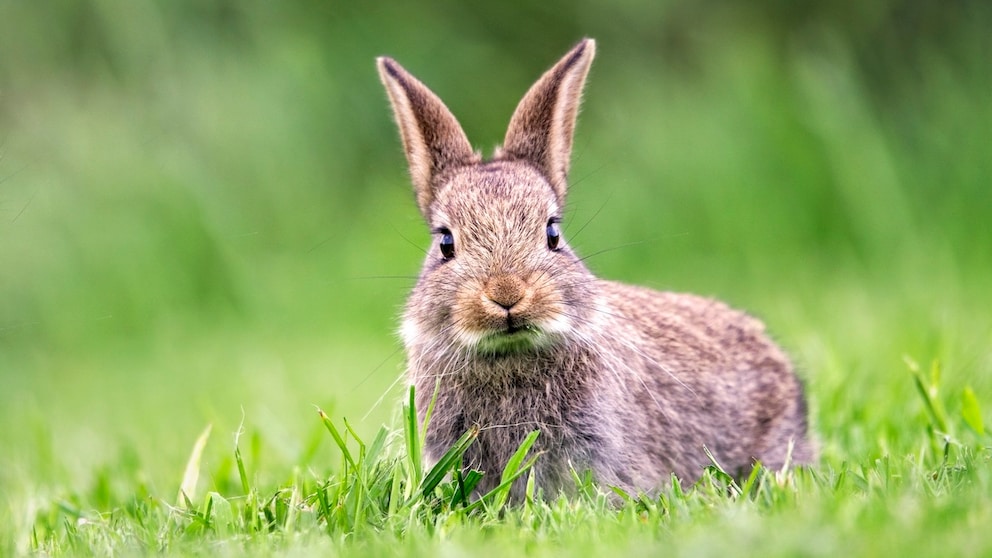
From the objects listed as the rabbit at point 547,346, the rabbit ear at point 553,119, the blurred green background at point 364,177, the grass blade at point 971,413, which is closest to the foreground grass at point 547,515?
the grass blade at point 971,413

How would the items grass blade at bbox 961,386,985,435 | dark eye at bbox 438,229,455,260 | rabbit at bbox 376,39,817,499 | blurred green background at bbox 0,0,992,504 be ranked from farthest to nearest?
blurred green background at bbox 0,0,992,504 < dark eye at bbox 438,229,455,260 < grass blade at bbox 961,386,985,435 < rabbit at bbox 376,39,817,499

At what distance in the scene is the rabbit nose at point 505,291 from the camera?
3.94m

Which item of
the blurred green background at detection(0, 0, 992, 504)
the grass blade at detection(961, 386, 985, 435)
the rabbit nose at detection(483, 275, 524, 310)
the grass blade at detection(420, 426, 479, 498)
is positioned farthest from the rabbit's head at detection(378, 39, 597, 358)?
the blurred green background at detection(0, 0, 992, 504)

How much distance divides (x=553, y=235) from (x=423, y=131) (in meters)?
0.66

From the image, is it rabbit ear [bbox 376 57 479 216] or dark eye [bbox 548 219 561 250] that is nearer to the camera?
dark eye [bbox 548 219 561 250]

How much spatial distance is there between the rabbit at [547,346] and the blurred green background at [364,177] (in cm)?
200

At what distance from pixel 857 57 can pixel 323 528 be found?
23.3 feet

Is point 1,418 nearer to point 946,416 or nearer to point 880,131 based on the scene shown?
point 946,416

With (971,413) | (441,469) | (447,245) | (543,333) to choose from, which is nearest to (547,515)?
(441,469)

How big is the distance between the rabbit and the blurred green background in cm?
200

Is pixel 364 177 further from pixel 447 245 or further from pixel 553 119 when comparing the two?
pixel 447 245

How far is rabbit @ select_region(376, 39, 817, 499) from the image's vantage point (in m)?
4.16

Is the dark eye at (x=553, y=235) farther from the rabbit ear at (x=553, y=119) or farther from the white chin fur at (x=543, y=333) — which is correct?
the white chin fur at (x=543, y=333)

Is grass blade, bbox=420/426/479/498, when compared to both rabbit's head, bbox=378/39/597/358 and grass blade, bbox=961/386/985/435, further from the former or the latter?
grass blade, bbox=961/386/985/435
